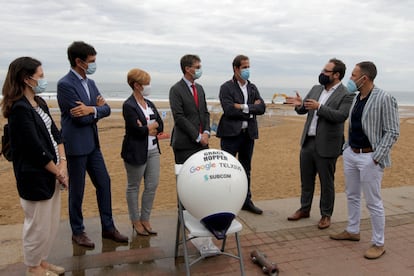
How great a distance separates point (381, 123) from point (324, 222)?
1.53 m

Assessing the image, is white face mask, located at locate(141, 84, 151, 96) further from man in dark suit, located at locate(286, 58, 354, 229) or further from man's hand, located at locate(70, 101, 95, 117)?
man in dark suit, located at locate(286, 58, 354, 229)

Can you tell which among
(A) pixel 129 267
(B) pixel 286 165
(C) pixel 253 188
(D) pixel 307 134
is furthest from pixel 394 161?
(A) pixel 129 267

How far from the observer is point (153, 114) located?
13.9 ft

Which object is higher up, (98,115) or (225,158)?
(98,115)

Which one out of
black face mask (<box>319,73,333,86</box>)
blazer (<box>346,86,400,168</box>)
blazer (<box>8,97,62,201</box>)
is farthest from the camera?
A: black face mask (<box>319,73,333,86</box>)

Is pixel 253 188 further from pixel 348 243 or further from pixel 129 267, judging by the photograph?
pixel 129 267

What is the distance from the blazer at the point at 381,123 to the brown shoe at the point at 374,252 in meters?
0.86

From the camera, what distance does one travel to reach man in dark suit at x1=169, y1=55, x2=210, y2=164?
14.3 ft

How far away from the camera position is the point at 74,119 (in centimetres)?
366

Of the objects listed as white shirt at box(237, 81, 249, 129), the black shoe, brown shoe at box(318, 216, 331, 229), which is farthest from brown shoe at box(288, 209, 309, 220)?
white shirt at box(237, 81, 249, 129)

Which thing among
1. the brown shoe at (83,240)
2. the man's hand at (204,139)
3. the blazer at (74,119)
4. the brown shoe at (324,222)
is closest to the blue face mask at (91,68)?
the blazer at (74,119)

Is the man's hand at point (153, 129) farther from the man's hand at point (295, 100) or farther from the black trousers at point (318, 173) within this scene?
the black trousers at point (318, 173)

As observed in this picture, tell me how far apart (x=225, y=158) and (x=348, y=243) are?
207 centimetres

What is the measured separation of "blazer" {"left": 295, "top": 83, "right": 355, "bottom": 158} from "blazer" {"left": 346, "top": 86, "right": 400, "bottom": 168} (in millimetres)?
555
